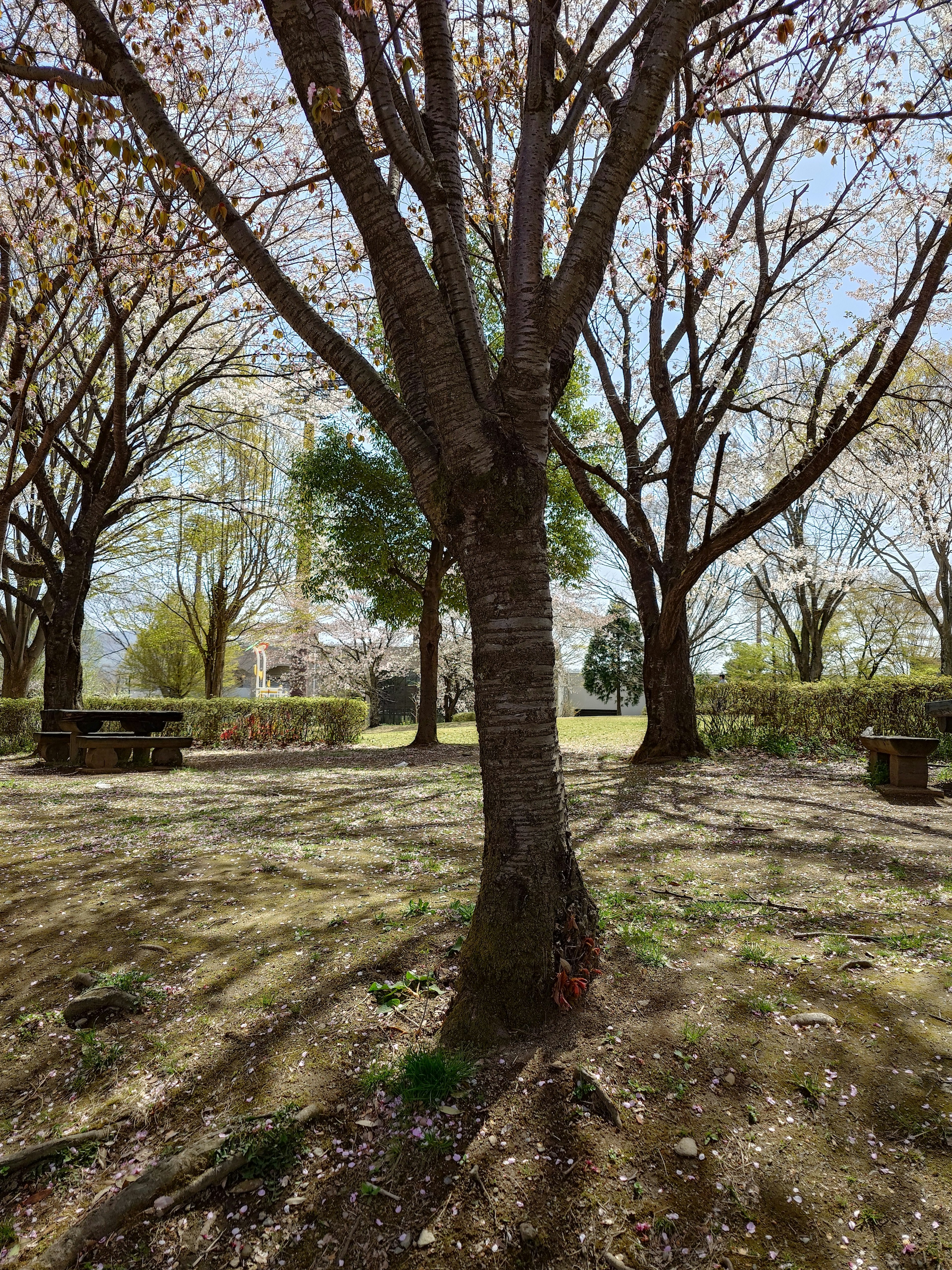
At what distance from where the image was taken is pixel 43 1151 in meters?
2.07

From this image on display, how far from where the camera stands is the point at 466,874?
4.44 metres

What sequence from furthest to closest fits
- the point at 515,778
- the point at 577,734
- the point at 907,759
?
the point at 577,734
the point at 907,759
the point at 515,778

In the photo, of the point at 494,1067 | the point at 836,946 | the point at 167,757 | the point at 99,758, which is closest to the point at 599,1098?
the point at 494,1067

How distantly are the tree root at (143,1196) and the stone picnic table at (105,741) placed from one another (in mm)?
8887

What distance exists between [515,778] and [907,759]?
646cm

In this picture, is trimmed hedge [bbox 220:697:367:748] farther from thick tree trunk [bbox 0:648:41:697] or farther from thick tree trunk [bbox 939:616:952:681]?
thick tree trunk [bbox 939:616:952:681]

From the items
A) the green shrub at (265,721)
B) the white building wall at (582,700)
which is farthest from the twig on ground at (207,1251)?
the white building wall at (582,700)

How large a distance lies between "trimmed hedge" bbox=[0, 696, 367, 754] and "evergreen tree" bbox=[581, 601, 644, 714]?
15.2 metres

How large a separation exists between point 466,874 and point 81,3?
16.2ft

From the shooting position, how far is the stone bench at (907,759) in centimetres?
718

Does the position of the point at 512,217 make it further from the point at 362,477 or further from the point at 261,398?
the point at 261,398

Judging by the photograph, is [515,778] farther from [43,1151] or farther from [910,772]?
[910,772]

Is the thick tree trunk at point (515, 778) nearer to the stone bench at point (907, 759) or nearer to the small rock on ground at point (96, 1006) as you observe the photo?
the small rock on ground at point (96, 1006)

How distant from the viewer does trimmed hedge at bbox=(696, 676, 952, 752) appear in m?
10.3
